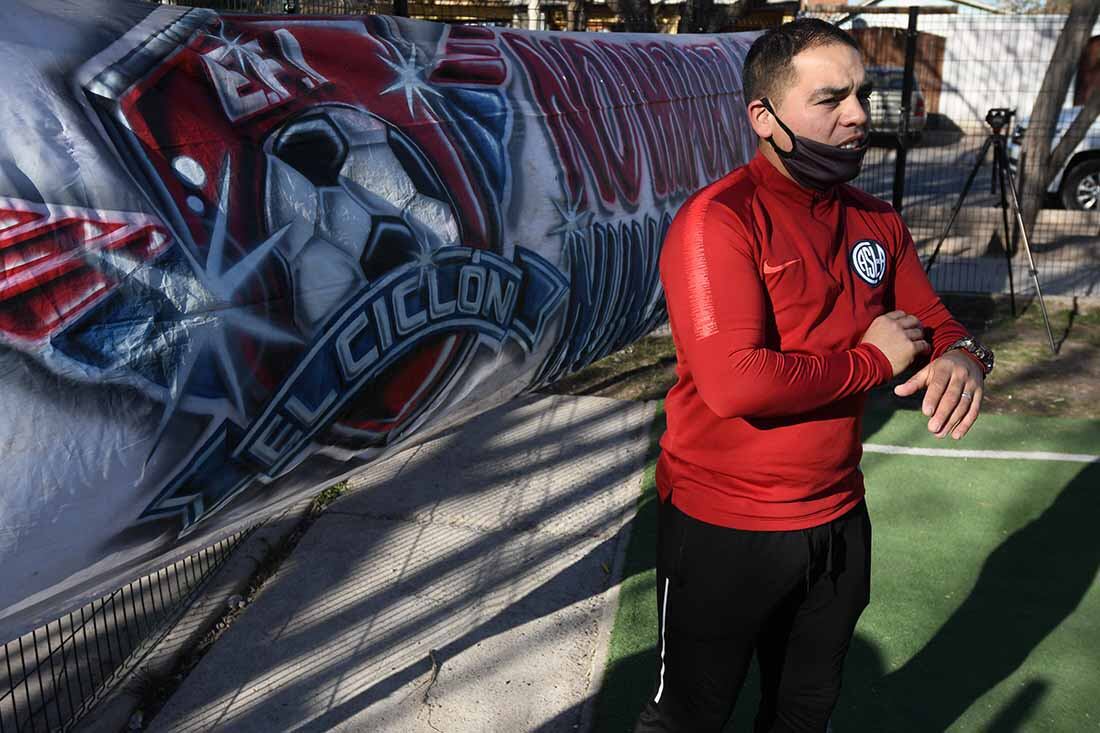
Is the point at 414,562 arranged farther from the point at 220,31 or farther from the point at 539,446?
the point at 220,31

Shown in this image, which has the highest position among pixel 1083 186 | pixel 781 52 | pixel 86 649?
pixel 781 52

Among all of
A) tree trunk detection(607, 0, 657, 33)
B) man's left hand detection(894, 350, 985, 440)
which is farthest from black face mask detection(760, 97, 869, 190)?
tree trunk detection(607, 0, 657, 33)

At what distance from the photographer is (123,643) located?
4.12 metres

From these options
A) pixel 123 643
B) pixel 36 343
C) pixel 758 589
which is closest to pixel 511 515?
pixel 123 643

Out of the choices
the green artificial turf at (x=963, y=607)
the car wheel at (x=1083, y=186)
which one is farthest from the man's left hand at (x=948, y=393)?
the car wheel at (x=1083, y=186)

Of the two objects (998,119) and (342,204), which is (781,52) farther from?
(998,119)

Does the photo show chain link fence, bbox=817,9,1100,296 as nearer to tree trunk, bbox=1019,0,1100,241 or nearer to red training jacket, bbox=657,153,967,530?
tree trunk, bbox=1019,0,1100,241

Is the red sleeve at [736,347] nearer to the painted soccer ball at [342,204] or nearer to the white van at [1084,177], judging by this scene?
the painted soccer ball at [342,204]

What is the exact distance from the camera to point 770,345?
240 centimetres

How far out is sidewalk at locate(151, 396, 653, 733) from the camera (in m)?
3.76

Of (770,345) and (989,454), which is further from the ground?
(770,345)

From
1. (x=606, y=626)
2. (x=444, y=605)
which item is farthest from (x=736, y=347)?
(x=444, y=605)

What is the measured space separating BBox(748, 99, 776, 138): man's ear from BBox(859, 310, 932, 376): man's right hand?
0.51 m

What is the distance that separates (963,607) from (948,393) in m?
2.33
